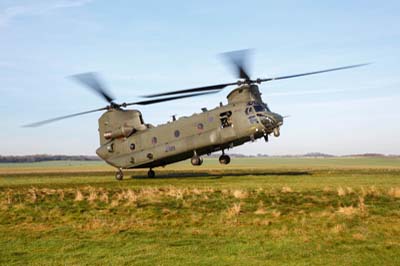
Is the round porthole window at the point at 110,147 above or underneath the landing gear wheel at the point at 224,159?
above

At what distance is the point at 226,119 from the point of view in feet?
113

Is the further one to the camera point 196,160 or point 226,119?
point 196,160

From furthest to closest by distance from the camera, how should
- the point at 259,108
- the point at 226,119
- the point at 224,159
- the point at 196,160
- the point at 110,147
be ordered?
the point at 110,147, the point at 196,160, the point at 224,159, the point at 226,119, the point at 259,108

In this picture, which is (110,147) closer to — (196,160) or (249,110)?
(196,160)

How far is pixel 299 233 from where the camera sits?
47.5 feet

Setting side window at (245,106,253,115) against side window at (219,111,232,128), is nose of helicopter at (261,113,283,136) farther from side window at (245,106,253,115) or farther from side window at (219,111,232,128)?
side window at (219,111,232,128)

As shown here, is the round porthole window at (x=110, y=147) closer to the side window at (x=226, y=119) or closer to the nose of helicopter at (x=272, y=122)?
the side window at (x=226, y=119)

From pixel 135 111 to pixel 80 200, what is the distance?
59.4ft

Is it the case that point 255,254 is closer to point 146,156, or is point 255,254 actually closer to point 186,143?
point 186,143

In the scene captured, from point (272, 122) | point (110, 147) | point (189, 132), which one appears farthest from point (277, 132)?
point (110, 147)

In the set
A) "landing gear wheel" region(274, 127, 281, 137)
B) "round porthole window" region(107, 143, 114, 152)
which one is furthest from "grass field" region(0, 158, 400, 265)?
"round porthole window" region(107, 143, 114, 152)

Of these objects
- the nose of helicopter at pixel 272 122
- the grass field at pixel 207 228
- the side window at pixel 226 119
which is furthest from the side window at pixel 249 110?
the grass field at pixel 207 228

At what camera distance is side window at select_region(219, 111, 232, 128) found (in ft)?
112

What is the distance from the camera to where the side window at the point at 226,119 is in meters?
34.3
